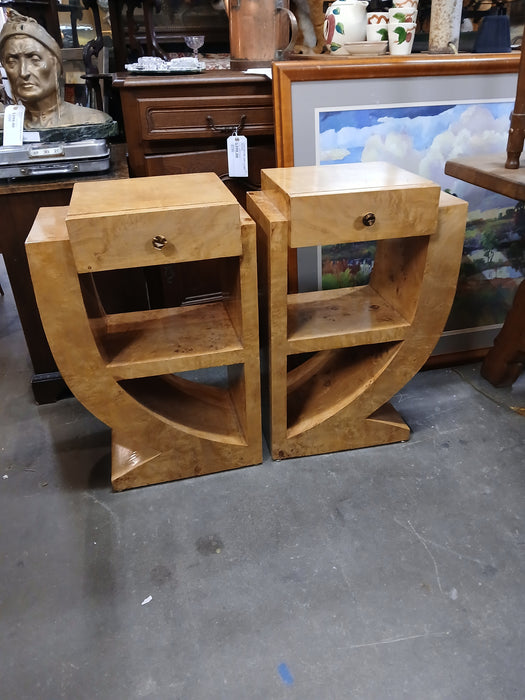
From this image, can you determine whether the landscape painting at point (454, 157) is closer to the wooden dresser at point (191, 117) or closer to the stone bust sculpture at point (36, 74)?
the wooden dresser at point (191, 117)

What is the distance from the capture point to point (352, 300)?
5.58ft

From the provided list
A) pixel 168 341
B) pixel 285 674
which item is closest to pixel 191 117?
pixel 168 341

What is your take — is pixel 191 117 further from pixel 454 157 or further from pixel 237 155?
pixel 454 157

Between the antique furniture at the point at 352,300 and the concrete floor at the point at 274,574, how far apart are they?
6.1 inches

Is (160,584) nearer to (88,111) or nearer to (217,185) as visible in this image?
(217,185)

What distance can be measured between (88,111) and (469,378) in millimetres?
1691

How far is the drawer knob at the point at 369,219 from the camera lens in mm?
1299

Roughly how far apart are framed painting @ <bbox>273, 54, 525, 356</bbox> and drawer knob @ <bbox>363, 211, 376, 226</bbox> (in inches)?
22.3

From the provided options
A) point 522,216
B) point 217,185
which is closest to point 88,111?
point 217,185

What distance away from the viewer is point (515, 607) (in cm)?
119

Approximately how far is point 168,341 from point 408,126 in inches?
44.4

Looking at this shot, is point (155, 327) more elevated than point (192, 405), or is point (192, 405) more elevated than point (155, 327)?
point (155, 327)

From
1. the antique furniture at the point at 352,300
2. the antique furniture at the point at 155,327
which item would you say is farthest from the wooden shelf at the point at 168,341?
the antique furniture at the point at 352,300

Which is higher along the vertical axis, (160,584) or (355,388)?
(355,388)
